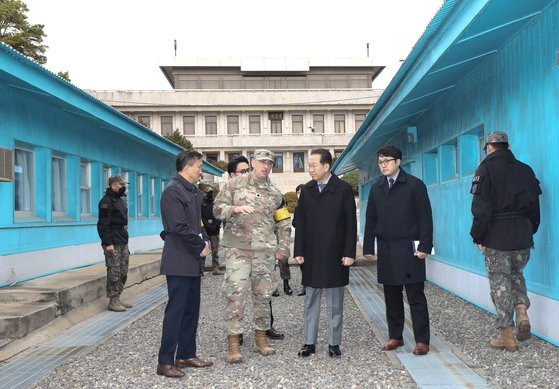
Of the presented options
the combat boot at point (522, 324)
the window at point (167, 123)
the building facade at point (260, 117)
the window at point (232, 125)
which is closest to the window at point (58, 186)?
the combat boot at point (522, 324)

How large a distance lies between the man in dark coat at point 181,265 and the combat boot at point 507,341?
279cm

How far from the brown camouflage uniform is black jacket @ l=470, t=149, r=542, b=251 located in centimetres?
197

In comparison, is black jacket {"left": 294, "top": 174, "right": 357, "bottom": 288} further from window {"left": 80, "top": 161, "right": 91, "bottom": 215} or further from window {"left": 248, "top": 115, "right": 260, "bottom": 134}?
window {"left": 248, "top": 115, "right": 260, "bottom": 134}

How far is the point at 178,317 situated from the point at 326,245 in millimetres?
1543

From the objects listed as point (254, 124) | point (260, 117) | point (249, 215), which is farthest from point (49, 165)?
point (260, 117)

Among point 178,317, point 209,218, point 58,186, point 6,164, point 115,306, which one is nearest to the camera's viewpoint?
point 178,317

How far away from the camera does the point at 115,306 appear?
8.58 m

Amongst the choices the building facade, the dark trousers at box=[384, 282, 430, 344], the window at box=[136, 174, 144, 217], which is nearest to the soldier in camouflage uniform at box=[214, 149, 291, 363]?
the dark trousers at box=[384, 282, 430, 344]

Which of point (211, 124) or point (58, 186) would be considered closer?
point (58, 186)

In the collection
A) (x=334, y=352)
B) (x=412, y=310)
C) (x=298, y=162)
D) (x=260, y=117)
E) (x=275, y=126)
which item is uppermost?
(x=260, y=117)

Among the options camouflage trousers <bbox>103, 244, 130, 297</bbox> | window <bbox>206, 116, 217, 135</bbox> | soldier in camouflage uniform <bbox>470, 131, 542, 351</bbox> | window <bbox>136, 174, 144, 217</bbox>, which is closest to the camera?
soldier in camouflage uniform <bbox>470, 131, 542, 351</bbox>

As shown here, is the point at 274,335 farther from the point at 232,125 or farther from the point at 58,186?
the point at 232,125

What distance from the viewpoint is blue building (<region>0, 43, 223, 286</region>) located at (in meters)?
8.46

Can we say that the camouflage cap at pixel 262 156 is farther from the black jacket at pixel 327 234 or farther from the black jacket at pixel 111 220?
the black jacket at pixel 111 220
